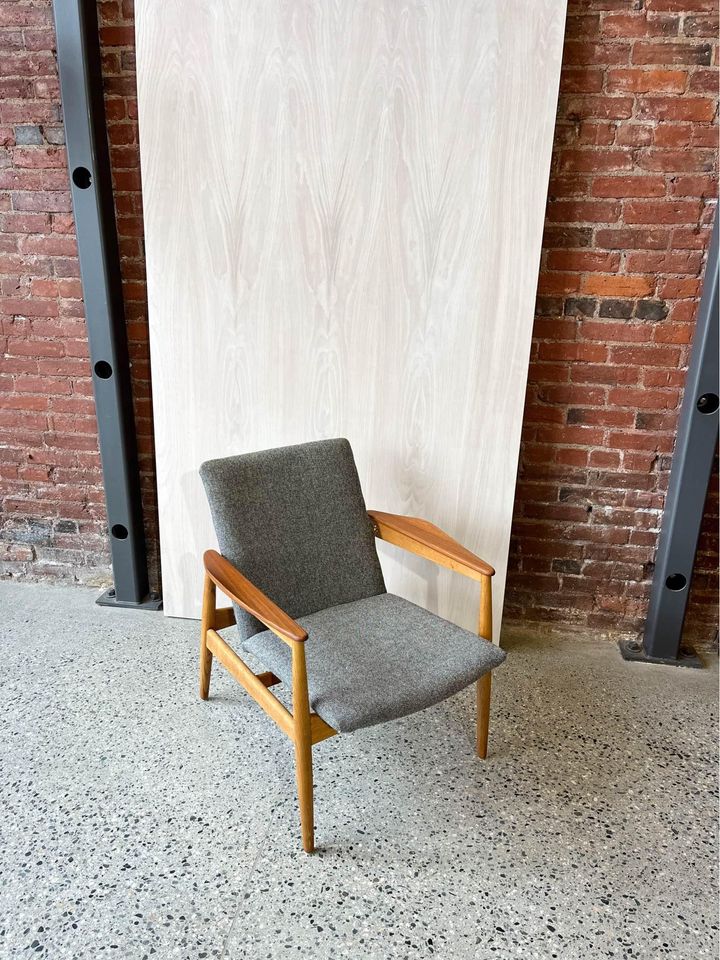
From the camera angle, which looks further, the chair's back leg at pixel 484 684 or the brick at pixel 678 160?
the brick at pixel 678 160

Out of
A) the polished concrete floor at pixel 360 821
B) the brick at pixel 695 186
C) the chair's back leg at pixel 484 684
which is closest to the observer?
the polished concrete floor at pixel 360 821

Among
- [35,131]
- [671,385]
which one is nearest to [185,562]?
[35,131]

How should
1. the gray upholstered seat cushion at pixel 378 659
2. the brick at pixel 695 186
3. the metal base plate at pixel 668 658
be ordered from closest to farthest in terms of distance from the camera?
the gray upholstered seat cushion at pixel 378 659
the brick at pixel 695 186
the metal base plate at pixel 668 658

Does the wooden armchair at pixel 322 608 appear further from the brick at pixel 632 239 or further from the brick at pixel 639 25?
the brick at pixel 639 25

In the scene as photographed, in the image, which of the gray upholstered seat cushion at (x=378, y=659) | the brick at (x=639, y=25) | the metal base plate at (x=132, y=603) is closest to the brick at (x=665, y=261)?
the brick at (x=639, y=25)

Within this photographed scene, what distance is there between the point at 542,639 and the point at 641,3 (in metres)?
2.22

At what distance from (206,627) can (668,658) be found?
174 cm

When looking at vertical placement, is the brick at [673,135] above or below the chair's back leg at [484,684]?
above

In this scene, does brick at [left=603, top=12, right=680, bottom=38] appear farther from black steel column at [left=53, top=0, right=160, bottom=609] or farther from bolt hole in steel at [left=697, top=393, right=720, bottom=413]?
black steel column at [left=53, top=0, right=160, bottom=609]

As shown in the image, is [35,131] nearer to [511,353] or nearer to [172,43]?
[172,43]

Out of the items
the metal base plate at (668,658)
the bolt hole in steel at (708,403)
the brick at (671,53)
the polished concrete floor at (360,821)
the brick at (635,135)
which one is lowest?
the polished concrete floor at (360,821)

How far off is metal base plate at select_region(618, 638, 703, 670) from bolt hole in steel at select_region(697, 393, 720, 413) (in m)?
0.98

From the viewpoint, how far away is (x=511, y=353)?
2.29m

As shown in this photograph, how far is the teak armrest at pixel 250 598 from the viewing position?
5.29ft
